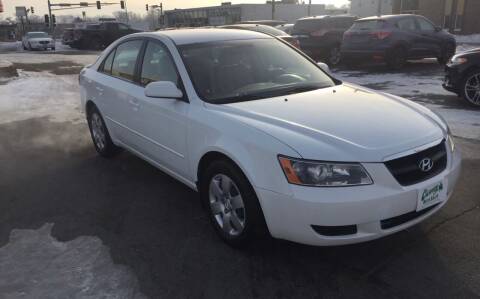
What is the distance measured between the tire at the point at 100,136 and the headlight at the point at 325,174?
3364mm

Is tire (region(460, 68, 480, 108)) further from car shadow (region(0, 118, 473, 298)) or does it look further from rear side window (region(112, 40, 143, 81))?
rear side window (region(112, 40, 143, 81))

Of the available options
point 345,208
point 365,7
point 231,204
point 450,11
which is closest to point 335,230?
point 345,208

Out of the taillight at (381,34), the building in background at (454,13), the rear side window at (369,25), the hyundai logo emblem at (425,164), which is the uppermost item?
the building in background at (454,13)

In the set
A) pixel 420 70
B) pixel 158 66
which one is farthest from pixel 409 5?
pixel 158 66

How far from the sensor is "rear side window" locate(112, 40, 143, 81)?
15.6 feet

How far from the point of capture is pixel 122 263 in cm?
329

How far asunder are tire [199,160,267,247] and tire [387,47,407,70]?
10540 mm

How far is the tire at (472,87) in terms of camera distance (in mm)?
7562

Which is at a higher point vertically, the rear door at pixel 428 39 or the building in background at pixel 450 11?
the building in background at pixel 450 11

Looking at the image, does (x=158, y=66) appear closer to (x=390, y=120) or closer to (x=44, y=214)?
(x=44, y=214)

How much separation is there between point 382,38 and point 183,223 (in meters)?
10.5

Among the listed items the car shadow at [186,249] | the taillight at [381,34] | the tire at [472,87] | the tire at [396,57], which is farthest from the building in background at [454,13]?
the car shadow at [186,249]

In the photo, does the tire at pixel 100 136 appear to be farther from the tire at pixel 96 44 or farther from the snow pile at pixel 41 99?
the tire at pixel 96 44

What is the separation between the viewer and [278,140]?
2926 millimetres
